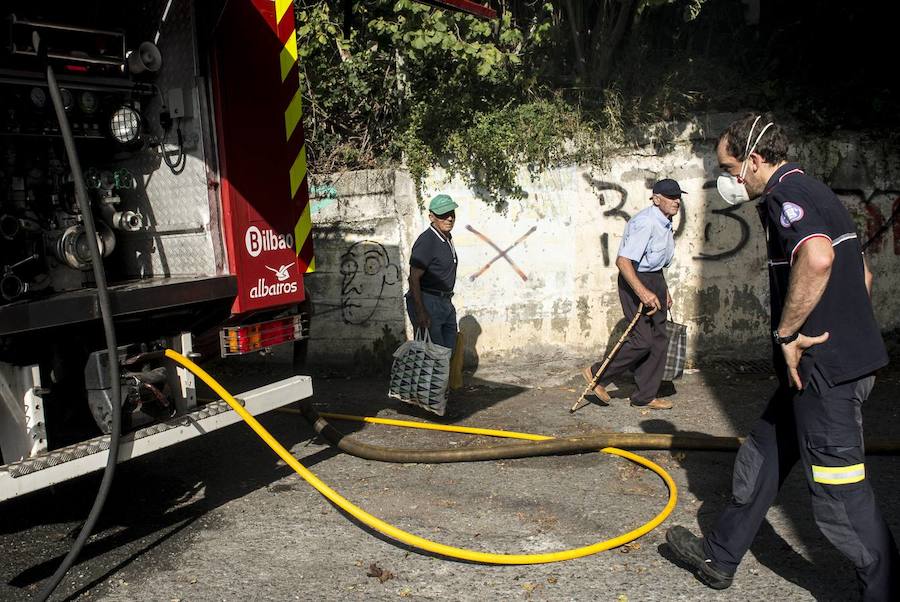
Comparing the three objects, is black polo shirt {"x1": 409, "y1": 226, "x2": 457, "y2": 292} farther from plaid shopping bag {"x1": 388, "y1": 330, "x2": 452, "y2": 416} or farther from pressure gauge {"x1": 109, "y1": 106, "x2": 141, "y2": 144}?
pressure gauge {"x1": 109, "y1": 106, "x2": 141, "y2": 144}

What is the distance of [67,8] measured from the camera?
14.1 feet

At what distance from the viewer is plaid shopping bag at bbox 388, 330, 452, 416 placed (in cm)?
572

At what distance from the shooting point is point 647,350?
630 cm

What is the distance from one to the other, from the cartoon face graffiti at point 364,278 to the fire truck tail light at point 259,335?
118 inches

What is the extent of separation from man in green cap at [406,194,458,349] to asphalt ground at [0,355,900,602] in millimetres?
815

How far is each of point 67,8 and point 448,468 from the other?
346 centimetres

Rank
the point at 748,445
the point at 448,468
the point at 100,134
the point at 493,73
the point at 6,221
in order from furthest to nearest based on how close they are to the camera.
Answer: the point at 493,73
the point at 448,468
the point at 100,134
the point at 6,221
the point at 748,445

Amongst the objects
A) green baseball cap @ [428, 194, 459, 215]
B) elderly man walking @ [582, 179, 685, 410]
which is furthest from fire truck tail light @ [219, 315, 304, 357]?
elderly man walking @ [582, 179, 685, 410]

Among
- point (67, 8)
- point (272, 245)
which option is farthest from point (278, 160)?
point (67, 8)

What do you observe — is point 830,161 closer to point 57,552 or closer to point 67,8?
point 67,8

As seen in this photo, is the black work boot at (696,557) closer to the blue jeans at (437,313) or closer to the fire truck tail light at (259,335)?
the fire truck tail light at (259,335)

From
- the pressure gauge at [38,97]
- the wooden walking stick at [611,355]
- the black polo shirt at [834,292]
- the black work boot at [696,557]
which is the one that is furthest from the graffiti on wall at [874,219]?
the pressure gauge at [38,97]

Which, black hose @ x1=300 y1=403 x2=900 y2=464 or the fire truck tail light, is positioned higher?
the fire truck tail light

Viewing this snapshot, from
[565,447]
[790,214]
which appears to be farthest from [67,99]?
[790,214]
